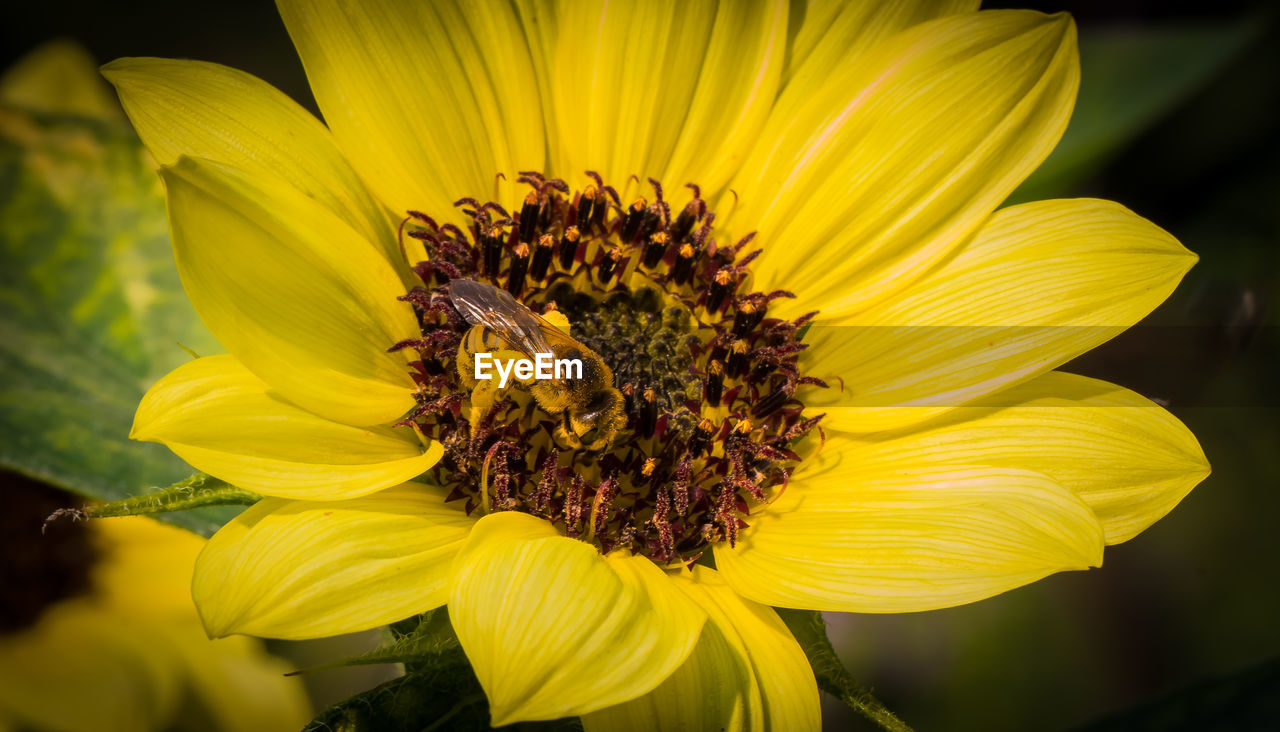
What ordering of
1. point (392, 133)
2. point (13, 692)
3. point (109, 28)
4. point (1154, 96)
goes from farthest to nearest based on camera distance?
point (109, 28), point (1154, 96), point (13, 692), point (392, 133)

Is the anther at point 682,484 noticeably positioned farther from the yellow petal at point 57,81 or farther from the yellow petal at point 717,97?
the yellow petal at point 57,81

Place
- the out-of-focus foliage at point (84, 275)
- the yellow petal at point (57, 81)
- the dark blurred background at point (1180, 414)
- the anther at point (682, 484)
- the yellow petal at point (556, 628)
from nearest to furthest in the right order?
the yellow petal at point (556, 628), the anther at point (682, 484), the out-of-focus foliage at point (84, 275), the yellow petal at point (57, 81), the dark blurred background at point (1180, 414)

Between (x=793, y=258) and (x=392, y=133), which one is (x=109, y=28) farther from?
(x=793, y=258)

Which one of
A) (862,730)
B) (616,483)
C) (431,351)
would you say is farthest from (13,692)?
(862,730)

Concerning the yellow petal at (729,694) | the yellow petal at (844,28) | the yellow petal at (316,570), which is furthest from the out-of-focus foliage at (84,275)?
the yellow petal at (844,28)

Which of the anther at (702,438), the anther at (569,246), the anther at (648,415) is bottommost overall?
the anther at (702,438)

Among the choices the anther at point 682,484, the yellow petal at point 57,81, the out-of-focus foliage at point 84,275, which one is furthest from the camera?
the yellow petal at point 57,81

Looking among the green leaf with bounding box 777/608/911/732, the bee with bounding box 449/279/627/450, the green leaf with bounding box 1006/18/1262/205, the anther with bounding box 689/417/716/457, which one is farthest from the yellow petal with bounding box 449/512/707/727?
the green leaf with bounding box 1006/18/1262/205
